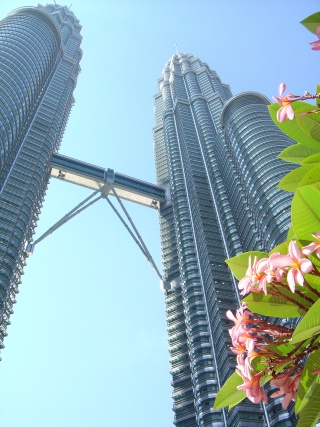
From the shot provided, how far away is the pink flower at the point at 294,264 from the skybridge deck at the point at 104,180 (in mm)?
98353

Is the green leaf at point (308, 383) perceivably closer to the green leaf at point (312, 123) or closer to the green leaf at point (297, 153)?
the green leaf at point (312, 123)

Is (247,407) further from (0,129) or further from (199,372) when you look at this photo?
(0,129)

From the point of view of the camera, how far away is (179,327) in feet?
279

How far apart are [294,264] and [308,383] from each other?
1.06 metres

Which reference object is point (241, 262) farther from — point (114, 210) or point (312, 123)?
point (114, 210)

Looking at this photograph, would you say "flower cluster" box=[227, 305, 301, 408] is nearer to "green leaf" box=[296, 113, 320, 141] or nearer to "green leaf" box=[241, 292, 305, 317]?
"green leaf" box=[241, 292, 305, 317]

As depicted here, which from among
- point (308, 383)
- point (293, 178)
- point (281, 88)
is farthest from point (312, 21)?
point (308, 383)

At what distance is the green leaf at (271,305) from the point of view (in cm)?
347

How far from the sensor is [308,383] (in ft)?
11.1

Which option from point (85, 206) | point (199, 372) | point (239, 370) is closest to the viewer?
point (239, 370)

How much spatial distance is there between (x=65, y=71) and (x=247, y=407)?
312ft

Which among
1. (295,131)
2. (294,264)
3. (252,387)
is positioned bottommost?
(252,387)

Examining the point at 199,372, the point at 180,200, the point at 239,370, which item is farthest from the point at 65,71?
the point at 239,370

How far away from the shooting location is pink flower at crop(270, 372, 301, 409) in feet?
11.1
